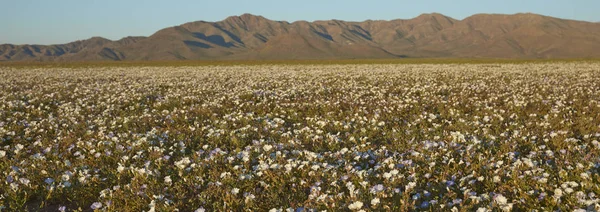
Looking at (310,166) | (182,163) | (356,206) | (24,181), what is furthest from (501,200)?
(24,181)

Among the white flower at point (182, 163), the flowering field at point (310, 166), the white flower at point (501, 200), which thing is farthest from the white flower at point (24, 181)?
the white flower at point (501, 200)

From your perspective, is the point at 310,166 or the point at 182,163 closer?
the point at 310,166

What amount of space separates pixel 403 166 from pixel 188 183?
3296mm

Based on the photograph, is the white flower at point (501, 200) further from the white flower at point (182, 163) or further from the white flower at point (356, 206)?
the white flower at point (182, 163)

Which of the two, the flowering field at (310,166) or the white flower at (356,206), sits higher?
the white flower at (356,206)

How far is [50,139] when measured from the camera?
9.24 meters

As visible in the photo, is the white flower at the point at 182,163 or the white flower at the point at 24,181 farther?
the white flower at the point at 182,163

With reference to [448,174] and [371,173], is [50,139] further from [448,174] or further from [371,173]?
[448,174]

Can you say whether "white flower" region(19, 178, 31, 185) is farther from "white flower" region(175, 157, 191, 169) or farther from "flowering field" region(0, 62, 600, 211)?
"white flower" region(175, 157, 191, 169)

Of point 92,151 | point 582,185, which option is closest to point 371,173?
point 582,185

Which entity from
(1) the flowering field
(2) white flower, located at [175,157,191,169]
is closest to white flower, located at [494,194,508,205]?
(1) the flowering field

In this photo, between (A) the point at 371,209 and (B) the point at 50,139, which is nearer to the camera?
(A) the point at 371,209

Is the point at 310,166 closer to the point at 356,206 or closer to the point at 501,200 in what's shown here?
the point at 356,206

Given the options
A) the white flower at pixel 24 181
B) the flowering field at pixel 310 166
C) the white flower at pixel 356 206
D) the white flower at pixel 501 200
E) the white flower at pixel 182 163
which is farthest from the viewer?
the white flower at pixel 182 163
